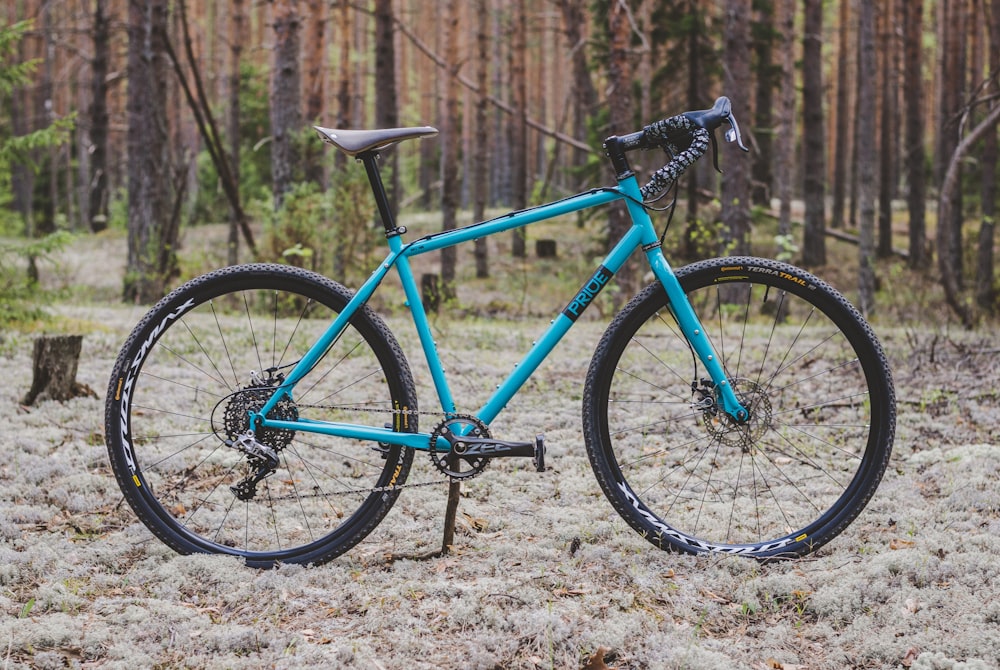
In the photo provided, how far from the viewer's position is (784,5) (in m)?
15.6

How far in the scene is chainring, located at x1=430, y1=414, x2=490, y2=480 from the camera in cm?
283

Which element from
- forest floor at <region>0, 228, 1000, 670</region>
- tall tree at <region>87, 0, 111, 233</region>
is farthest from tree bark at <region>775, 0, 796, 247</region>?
tall tree at <region>87, 0, 111, 233</region>

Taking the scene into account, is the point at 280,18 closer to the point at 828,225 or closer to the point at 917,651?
the point at 917,651

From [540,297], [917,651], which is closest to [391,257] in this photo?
[917,651]

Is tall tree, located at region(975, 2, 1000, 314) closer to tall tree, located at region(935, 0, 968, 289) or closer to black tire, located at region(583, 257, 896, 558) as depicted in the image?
tall tree, located at region(935, 0, 968, 289)

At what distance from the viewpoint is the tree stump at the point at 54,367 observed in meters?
4.56

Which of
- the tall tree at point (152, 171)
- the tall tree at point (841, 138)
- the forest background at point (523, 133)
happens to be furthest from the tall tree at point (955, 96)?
the tall tree at point (152, 171)

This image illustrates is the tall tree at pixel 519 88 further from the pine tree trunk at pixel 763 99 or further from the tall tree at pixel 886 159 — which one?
the tall tree at pixel 886 159

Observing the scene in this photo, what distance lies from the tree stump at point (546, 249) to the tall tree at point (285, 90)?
27.6 ft

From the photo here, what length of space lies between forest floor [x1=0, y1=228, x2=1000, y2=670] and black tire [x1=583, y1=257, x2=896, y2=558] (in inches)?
6.7

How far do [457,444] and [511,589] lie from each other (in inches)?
19.6

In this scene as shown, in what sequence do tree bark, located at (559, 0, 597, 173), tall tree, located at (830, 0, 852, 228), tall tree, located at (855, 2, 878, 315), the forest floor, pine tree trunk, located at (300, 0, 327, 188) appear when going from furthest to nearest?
tall tree, located at (830, 0, 852, 228) → tree bark, located at (559, 0, 597, 173) → tall tree, located at (855, 2, 878, 315) → pine tree trunk, located at (300, 0, 327, 188) → the forest floor

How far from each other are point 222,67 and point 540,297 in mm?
19664

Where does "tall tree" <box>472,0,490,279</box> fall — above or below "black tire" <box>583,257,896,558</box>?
above
